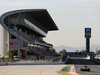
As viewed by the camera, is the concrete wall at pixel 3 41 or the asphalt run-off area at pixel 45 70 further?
the concrete wall at pixel 3 41

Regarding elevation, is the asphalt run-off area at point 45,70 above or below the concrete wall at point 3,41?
below

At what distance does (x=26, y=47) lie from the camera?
95.4 m

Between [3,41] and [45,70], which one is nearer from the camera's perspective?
[45,70]

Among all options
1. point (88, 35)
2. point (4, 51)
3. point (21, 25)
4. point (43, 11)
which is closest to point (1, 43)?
point (4, 51)

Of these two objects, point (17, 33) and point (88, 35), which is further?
point (88, 35)

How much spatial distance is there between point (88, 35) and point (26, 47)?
4813 cm

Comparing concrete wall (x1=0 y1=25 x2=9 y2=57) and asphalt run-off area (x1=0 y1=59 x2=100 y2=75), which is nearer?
asphalt run-off area (x1=0 y1=59 x2=100 y2=75)

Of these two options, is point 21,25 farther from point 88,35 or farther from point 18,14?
point 88,35

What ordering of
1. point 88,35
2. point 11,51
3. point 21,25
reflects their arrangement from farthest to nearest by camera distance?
point 88,35
point 21,25
point 11,51

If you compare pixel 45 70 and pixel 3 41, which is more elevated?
pixel 3 41

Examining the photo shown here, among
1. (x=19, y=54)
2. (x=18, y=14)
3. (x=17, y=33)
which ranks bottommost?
(x=19, y=54)

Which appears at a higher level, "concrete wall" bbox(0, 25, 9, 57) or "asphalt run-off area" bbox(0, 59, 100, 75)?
"concrete wall" bbox(0, 25, 9, 57)

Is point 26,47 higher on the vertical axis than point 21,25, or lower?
lower

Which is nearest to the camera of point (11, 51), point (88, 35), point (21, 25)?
point (11, 51)
